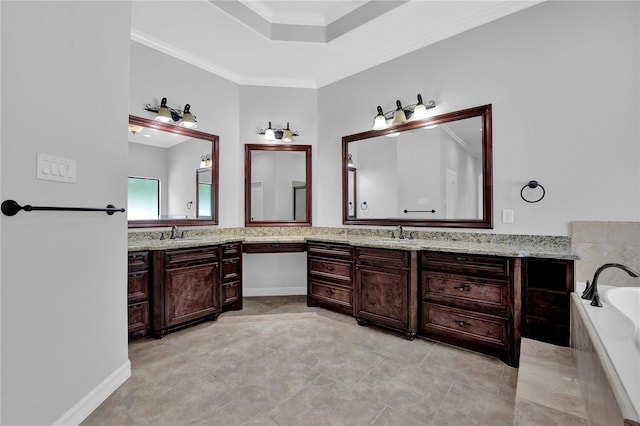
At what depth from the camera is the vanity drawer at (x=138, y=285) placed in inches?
92.7

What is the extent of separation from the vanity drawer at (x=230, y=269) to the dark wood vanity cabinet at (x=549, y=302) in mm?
2615

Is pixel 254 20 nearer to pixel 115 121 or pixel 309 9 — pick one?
pixel 309 9

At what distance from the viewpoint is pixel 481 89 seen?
2598mm

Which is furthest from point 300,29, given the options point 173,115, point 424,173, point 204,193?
point 204,193

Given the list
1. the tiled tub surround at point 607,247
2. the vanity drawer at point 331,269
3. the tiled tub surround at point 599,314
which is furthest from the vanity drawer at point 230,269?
the tiled tub surround at point 607,247

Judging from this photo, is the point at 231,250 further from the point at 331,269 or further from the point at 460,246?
the point at 460,246

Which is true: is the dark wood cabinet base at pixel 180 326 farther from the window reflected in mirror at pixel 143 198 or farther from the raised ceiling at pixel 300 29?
the raised ceiling at pixel 300 29

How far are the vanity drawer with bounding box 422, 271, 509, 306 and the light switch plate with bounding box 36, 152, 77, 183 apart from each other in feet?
8.13

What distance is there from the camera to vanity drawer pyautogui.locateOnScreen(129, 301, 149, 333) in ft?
7.80

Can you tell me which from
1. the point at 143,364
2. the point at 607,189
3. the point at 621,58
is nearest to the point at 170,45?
the point at 143,364

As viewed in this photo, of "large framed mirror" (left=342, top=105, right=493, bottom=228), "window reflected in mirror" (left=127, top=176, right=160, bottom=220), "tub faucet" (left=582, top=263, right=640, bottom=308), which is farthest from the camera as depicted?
"window reflected in mirror" (left=127, top=176, right=160, bottom=220)

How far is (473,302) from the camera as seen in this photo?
2.20 meters

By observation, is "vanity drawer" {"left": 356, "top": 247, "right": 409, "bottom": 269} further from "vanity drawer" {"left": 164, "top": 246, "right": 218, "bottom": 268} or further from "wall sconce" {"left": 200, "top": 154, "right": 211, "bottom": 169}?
"wall sconce" {"left": 200, "top": 154, "right": 211, "bottom": 169}

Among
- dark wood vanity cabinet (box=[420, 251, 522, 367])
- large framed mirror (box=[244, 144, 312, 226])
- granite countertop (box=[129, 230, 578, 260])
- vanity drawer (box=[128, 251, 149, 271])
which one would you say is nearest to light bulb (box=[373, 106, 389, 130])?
large framed mirror (box=[244, 144, 312, 226])
